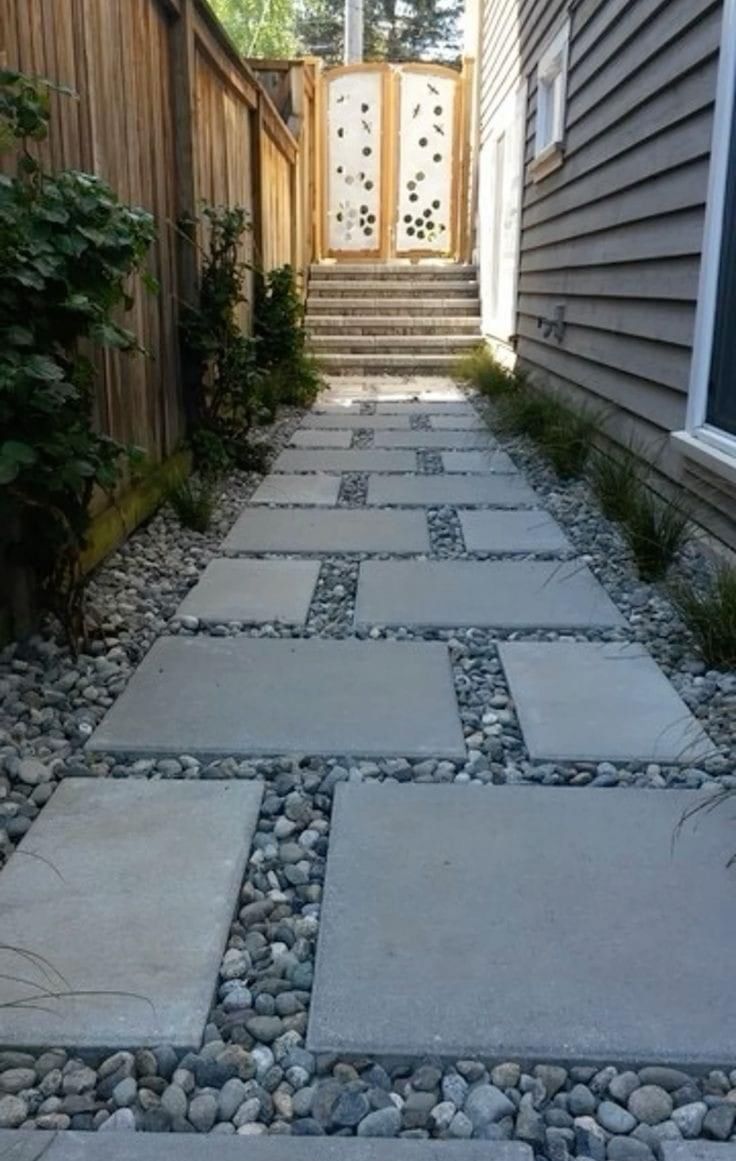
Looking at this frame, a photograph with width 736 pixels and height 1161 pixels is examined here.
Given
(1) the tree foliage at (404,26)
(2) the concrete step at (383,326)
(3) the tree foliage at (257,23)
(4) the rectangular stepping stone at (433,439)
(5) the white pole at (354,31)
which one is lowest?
(4) the rectangular stepping stone at (433,439)

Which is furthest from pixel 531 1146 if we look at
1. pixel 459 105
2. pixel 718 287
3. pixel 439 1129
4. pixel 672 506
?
pixel 459 105

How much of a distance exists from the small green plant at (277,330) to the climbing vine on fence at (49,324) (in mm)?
3622

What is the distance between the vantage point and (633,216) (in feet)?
12.8

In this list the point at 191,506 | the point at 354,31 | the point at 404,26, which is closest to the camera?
the point at 191,506

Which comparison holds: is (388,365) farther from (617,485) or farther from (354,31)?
(354,31)

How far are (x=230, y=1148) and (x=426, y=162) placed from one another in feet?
35.0

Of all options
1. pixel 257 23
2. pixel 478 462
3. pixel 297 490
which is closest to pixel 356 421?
pixel 478 462

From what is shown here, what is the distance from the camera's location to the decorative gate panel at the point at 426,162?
1030cm

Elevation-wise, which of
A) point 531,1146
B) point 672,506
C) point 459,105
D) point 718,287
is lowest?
point 531,1146

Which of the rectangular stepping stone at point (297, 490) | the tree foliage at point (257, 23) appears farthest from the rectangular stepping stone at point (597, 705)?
the tree foliage at point (257, 23)

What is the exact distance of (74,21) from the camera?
260 centimetres

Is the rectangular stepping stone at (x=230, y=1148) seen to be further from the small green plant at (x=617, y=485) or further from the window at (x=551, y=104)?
the window at (x=551, y=104)

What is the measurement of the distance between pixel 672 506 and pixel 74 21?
2.04 metres

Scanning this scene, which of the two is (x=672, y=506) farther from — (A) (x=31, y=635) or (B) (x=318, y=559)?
(A) (x=31, y=635)
